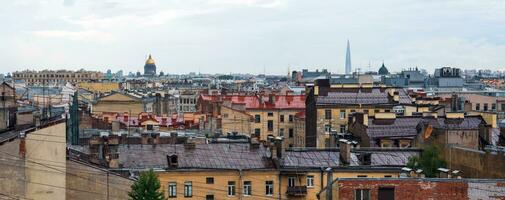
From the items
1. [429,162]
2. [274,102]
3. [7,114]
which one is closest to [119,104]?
[274,102]

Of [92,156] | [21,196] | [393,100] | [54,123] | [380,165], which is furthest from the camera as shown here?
[393,100]

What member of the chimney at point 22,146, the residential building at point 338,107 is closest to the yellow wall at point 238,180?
the chimney at point 22,146

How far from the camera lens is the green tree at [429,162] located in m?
40.9

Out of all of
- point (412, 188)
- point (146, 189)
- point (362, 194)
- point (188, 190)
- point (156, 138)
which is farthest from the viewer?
point (156, 138)

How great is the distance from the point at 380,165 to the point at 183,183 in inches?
394

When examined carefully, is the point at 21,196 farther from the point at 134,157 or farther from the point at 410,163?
the point at 410,163

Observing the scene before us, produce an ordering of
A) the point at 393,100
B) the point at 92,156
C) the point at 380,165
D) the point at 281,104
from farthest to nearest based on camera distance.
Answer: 1. the point at 281,104
2. the point at 393,100
3. the point at 380,165
4. the point at 92,156

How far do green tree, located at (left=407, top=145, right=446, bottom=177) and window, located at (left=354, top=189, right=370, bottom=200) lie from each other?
31.9ft

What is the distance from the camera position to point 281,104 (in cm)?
8769

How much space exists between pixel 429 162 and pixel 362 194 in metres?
11.4

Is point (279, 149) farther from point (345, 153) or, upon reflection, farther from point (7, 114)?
point (7, 114)

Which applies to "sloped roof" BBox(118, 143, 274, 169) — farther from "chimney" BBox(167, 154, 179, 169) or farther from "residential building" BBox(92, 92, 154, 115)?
"residential building" BBox(92, 92, 154, 115)

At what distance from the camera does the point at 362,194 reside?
3112cm

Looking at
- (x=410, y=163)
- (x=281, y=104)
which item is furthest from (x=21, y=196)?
(x=281, y=104)
